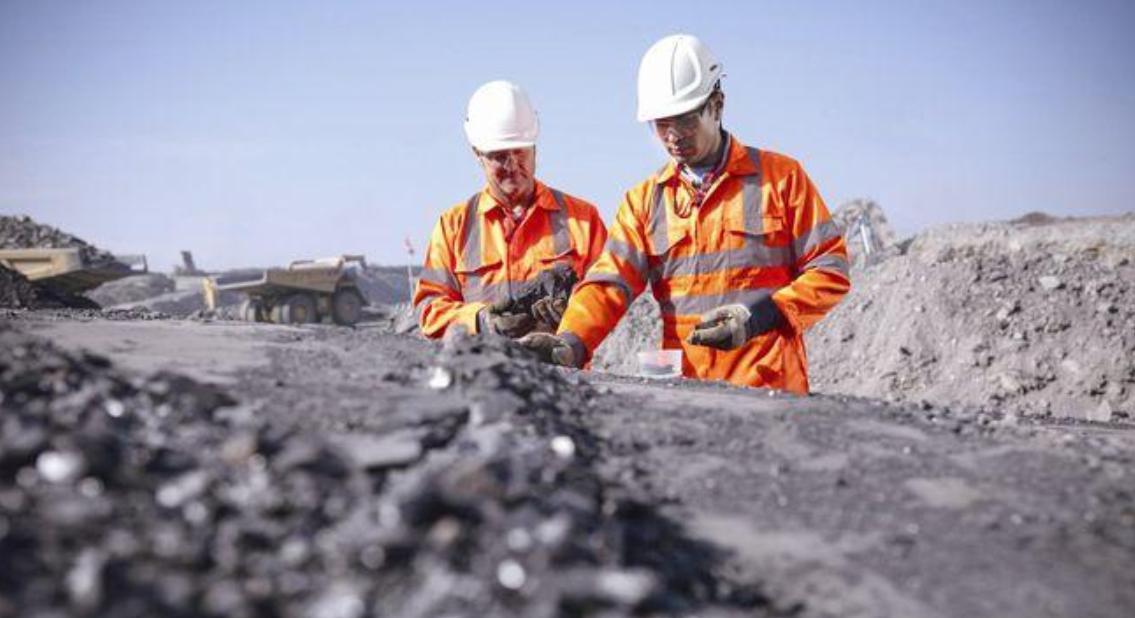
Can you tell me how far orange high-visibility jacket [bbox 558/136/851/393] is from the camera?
3857 mm

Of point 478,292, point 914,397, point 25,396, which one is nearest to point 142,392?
point 25,396

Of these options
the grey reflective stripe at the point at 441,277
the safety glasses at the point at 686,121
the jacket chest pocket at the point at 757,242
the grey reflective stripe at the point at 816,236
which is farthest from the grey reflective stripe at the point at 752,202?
the grey reflective stripe at the point at 441,277

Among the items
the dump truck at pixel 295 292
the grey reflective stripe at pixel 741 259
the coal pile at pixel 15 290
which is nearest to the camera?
the grey reflective stripe at pixel 741 259

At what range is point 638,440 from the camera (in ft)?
8.58

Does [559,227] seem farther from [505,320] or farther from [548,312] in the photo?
[505,320]

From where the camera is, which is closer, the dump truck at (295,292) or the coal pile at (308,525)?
the coal pile at (308,525)

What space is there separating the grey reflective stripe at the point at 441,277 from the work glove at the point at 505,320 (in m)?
0.47

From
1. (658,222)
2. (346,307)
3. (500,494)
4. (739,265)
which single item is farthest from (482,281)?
(346,307)

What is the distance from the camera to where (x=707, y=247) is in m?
3.96

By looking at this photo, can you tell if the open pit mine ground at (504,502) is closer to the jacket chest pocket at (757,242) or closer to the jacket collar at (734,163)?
the jacket chest pocket at (757,242)

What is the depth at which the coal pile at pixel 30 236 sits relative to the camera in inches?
632

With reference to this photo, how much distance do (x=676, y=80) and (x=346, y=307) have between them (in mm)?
16263

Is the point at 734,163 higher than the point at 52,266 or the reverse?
higher

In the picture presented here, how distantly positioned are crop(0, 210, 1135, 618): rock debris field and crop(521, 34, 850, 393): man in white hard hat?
47 centimetres
